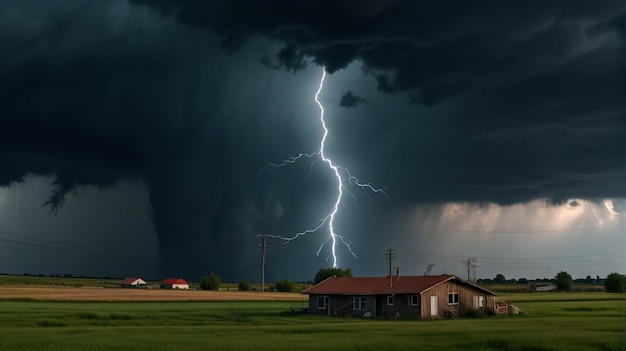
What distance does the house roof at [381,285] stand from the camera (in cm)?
7325

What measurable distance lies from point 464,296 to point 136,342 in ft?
155

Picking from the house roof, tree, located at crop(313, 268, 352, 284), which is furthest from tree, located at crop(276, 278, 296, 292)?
the house roof

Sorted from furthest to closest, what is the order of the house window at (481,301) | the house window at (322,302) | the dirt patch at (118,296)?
the dirt patch at (118,296) < the house window at (322,302) < the house window at (481,301)

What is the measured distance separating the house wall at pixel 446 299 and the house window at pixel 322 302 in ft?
43.9

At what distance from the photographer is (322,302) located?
80312 mm

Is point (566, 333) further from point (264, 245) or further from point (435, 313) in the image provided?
point (264, 245)

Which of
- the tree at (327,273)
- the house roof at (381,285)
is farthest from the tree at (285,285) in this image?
the house roof at (381,285)

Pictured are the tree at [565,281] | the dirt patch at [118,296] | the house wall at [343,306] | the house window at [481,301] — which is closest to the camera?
the house wall at [343,306]

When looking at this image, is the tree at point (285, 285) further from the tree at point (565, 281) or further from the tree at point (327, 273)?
the tree at point (565, 281)

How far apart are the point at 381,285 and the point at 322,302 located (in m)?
7.54

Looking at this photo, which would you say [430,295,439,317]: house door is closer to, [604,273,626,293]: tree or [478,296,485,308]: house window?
[478,296,485,308]: house window

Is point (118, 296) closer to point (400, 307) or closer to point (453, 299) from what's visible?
point (400, 307)

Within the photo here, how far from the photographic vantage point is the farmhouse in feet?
237

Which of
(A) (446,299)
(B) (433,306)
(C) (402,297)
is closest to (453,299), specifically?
(A) (446,299)
